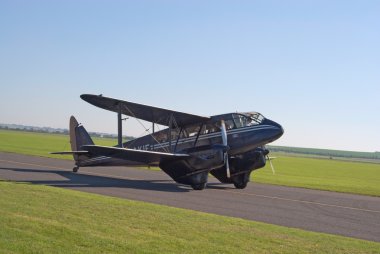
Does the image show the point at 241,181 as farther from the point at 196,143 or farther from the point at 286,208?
the point at 286,208

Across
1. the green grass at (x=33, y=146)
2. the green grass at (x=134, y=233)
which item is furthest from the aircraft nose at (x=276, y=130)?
the green grass at (x=33, y=146)

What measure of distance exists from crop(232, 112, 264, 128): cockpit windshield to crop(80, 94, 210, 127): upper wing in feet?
5.03

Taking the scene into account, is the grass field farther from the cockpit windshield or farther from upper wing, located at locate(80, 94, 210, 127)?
upper wing, located at locate(80, 94, 210, 127)

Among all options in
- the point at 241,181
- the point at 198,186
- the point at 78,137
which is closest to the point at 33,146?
the point at 78,137

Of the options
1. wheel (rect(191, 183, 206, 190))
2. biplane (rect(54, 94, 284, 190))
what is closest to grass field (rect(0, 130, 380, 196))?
biplane (rect(54, 94, 284, 190))

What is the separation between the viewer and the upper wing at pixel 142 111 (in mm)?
20172

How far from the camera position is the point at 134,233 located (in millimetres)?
8766

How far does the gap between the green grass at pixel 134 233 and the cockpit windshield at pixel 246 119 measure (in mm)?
10054

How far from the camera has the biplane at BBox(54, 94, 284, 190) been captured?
20188 millimetres

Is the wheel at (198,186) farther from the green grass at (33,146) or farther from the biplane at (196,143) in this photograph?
the green grass at (33,146)

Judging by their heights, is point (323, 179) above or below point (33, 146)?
below

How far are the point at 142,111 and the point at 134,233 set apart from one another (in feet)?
44.3

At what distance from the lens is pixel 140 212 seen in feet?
37.4

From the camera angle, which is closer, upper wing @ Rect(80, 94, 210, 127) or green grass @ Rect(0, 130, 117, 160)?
→ upper wing @ Rect(80, 94, 210, 127)
